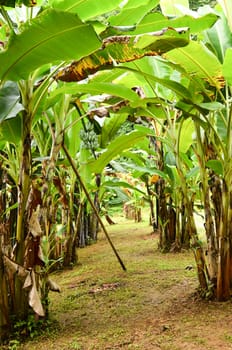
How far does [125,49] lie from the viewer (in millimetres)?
1263

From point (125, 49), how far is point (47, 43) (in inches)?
9.5

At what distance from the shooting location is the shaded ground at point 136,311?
1470 mm

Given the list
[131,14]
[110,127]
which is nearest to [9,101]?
[131,14]

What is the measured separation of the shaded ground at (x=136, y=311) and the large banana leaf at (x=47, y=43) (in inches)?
39.7

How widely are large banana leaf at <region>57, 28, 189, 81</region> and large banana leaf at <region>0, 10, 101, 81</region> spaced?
7 cm

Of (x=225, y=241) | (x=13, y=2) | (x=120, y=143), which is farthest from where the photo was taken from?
(x=120, y=143)

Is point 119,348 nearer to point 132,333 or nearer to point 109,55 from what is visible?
point 132,333

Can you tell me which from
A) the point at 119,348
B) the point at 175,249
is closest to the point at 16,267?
the point at 119,348

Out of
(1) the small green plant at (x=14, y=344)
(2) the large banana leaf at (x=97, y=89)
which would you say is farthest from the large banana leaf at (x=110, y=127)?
(1) the small green plant at (x=14, y=344)

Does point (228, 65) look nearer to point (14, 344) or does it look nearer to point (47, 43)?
point (47, 43)

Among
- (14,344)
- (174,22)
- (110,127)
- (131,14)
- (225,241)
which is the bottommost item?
(14,344)

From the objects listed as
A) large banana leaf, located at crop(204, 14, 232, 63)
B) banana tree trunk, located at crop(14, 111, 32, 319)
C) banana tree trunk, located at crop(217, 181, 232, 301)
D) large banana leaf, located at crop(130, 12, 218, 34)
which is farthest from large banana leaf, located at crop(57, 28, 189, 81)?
banana tree trunk, located at crop(217, 181, 232, 301)

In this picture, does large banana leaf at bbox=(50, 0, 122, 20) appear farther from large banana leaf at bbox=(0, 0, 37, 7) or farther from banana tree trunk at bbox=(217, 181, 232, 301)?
banana tree trunk at bbox=(217, 181, 232, 301)

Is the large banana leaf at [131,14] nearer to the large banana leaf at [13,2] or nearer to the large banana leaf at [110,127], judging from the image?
the large banana leaf at [13,2]
